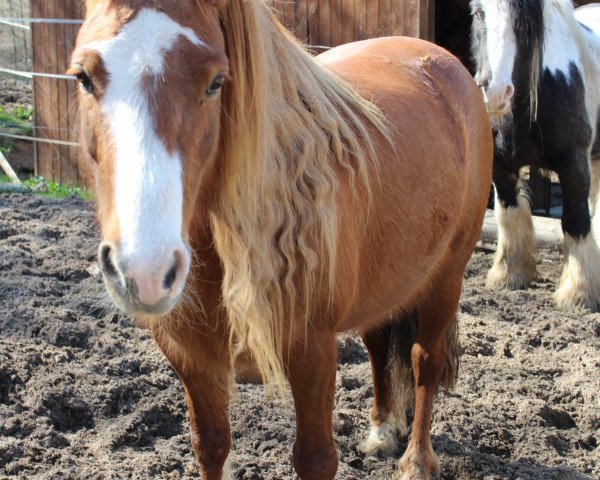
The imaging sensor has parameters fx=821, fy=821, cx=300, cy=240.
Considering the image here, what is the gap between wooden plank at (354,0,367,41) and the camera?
23.1 feet

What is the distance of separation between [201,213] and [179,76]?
44 centimetres

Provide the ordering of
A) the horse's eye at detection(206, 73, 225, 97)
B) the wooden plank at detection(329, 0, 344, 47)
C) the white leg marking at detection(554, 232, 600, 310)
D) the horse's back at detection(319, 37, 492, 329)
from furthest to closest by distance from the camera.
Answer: the wooden plank at detection(329, 0, 344, 47), the white leg marking at detection(554, 232, 600, 310), the horse's back at detection(319, 37, 492, 329), the horse's eye at detection(206, 73, 225, 97)

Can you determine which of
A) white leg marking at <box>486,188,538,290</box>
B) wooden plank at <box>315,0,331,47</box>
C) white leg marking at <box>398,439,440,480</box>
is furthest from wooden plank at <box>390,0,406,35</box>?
white leg marking at <box>398,439,440,480</box>

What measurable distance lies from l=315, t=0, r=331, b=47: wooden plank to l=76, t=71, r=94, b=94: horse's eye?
18.5 feet

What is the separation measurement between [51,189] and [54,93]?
1.22 meters

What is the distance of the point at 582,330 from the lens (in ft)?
15.5

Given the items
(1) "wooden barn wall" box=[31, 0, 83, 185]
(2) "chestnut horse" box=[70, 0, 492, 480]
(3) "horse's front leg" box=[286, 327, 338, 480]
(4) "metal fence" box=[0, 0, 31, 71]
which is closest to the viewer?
(2) "chestnut horse" box=[70, 0, 492, 480]

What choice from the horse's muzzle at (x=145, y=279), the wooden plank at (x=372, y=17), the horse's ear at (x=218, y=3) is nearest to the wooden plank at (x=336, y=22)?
the wooden plank at (x=372, y=17)

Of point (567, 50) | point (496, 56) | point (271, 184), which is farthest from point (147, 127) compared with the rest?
point (567, 50)

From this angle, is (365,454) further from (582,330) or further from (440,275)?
(582,330)

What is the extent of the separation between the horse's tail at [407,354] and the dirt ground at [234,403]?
0.71ft

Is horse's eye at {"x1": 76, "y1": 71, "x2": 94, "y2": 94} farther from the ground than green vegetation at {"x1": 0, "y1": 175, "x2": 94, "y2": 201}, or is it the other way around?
horse's eye at {"x1": 76, "y1": 71, "x2": 94, "y2": 94}

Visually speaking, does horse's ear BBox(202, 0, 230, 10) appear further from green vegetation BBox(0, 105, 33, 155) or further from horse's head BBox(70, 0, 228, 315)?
green vegetation BBox(0, 105, 33, 155)

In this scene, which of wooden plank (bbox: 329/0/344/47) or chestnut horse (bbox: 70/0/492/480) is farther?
wooden plank (bbox: 329/0/344/47)
